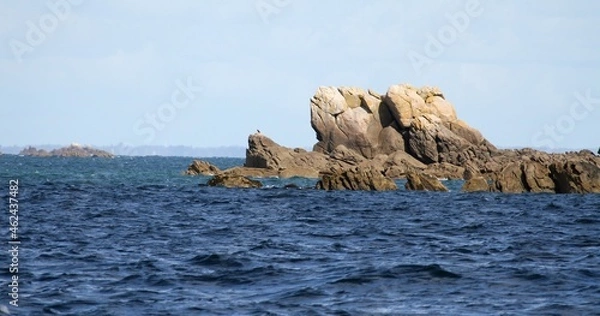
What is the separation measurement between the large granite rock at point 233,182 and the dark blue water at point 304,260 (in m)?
20.1

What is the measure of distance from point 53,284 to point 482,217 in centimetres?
2382

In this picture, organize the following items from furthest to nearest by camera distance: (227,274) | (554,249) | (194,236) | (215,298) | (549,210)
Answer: (549,210) → (194,236) → (554,249) → (227,274) → (215,298)

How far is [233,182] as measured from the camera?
66562mm

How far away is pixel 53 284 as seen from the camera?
66.1ft

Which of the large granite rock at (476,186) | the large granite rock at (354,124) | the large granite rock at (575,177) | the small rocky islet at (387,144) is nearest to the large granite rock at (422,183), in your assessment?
the large granite rock at (476,186)

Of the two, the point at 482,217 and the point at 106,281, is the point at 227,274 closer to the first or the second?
the point at 106,281

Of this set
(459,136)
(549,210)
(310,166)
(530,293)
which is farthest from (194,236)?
(459,136)

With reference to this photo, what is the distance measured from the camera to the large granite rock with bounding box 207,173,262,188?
65938 mm

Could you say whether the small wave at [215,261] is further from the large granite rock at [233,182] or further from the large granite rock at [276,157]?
the large granite rock at [276,157]

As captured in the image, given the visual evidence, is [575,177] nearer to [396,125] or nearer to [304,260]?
[304,260]

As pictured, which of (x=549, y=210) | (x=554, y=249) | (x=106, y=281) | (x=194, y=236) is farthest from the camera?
(x=549, y=210)

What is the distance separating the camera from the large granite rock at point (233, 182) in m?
65.9

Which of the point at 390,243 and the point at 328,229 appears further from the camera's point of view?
the point at 328,229

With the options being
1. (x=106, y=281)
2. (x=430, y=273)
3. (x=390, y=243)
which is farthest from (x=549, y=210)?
(x=106, y=281)
